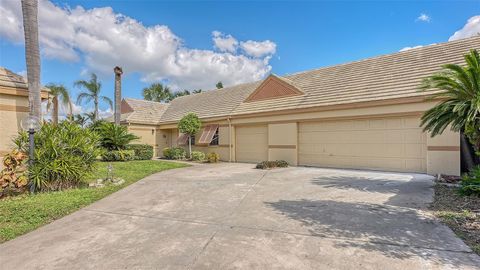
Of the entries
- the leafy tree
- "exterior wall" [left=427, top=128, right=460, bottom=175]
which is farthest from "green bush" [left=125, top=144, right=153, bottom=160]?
"exterior wall" [left=427, top=128, right=460, bottom=175]

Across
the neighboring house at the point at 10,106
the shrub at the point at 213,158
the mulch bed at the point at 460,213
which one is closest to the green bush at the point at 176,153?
the shrub at the point at 213,158

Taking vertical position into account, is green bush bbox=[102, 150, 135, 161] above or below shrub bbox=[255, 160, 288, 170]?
above

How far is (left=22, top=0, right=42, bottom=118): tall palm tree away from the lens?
10062 mm

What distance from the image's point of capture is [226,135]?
58.5 ft

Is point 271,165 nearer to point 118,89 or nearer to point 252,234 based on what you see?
point 252,234

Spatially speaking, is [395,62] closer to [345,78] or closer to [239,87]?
[345,78]

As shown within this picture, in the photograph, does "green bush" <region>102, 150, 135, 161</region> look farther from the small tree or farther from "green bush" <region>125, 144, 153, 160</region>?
the small tree

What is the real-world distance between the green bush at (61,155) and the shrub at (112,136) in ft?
24.0

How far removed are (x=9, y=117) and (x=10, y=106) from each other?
1.36 ft

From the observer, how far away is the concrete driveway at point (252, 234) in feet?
12.7

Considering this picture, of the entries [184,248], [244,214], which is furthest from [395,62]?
[184,248]

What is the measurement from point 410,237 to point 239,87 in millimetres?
17734

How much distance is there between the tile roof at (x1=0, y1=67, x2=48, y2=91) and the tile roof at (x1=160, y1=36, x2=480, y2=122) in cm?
1039

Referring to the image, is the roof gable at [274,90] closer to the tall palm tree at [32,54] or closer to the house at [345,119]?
the house at [345,119]
